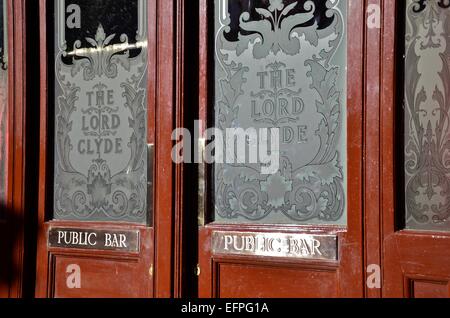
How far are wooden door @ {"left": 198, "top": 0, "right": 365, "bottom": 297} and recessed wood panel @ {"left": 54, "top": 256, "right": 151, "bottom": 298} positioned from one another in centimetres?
41

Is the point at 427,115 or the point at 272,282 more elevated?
the point at 427,115

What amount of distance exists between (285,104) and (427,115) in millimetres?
669

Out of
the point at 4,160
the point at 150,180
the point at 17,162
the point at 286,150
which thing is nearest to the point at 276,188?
the point at 286,150

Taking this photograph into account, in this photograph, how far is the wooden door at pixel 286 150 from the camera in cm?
291

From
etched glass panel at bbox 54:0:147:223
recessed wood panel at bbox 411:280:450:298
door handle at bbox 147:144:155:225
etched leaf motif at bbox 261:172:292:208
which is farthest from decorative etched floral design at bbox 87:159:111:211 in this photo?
recessed wood panel at bbox 411:280:450:298

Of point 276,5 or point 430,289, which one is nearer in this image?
point 430,289

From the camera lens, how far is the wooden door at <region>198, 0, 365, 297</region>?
2.91 m

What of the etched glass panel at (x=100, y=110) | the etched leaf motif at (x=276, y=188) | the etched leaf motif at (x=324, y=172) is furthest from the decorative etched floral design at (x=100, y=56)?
the etched leaf motif at (x=324, y=172)

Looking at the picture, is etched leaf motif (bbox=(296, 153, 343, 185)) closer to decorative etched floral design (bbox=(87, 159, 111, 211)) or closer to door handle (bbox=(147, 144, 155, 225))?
door handle (bbox=(147, 144, 155, 225))

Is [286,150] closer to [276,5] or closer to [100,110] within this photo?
[276,5]

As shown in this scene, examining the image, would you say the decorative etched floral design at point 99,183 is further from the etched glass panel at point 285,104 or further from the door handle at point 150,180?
the etched glass panel at point 285,104

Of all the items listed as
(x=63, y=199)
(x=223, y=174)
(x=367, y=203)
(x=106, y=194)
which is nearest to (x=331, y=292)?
(x=367, y=203)

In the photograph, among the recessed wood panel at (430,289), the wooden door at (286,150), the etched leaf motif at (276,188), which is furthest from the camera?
the etched leaf motif at (276,188)

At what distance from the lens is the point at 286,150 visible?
10.1 feet
